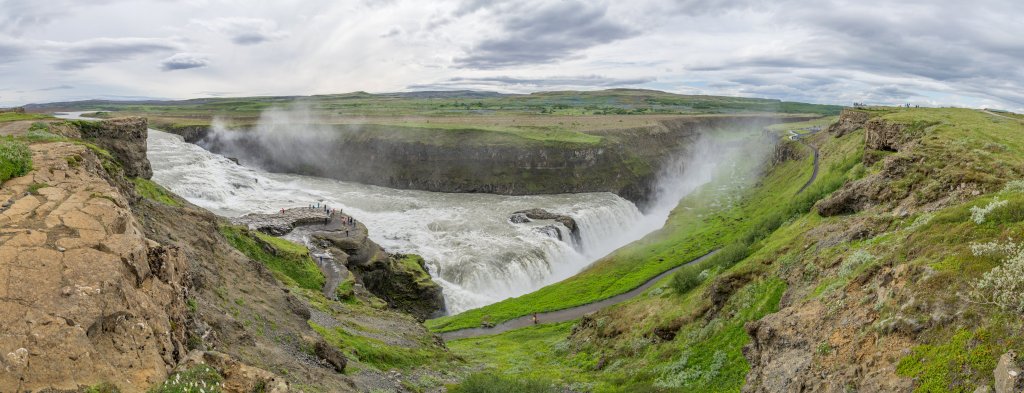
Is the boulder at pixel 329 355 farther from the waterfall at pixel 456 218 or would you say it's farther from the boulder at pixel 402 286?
the waterfall at pixel 456 218

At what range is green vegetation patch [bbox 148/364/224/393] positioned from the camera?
10.0 metres

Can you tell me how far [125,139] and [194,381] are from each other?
32088 mm

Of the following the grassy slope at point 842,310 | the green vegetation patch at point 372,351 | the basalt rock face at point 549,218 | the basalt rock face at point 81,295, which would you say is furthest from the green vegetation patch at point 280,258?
the basalt rock face at point 549,218

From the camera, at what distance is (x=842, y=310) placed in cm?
1698

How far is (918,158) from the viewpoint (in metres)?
28.1

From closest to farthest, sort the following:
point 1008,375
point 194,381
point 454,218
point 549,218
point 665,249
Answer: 1. point 1008,375
2. point 194,381
3. point 665,249
4. point 549,218
5. point 454,218

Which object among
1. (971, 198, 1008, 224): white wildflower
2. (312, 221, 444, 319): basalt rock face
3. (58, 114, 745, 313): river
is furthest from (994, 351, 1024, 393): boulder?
(58, 114, 745, 313): river

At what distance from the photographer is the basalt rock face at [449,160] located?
114 meters

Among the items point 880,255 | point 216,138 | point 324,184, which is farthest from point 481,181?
point 880,255

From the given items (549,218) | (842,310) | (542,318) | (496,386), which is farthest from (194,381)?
(549,218)

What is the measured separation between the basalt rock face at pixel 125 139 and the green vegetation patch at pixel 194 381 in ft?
94.1

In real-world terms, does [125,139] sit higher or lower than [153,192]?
higher

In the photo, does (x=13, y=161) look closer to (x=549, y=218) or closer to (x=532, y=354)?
(x=532, y=354)

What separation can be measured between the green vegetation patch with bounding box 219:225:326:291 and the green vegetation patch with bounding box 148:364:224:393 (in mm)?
26049
